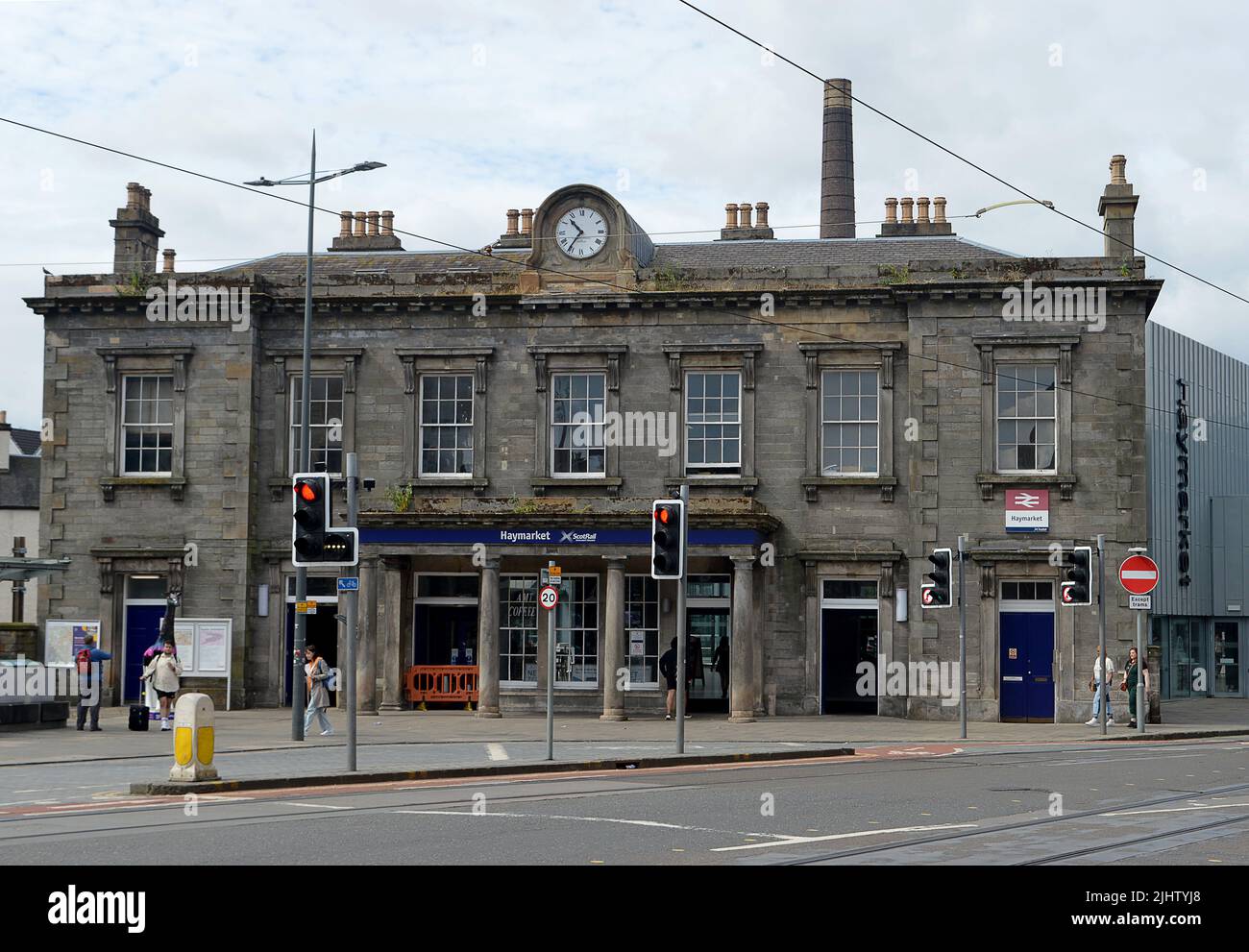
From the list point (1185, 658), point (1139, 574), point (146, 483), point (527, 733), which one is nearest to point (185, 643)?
point (146, 483)

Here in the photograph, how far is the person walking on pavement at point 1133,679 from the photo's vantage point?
2998cm

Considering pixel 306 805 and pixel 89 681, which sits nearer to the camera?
pixel 306 805

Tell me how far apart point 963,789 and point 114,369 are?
80.1ft

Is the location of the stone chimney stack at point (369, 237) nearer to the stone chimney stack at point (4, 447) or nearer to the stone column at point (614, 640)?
the stone column at point (614, 640)

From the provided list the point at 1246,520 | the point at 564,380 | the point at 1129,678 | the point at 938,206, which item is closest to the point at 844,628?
the point at 1129,678

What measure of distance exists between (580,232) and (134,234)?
11.8m

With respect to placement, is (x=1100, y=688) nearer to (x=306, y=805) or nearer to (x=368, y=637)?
(x=368, y=637)

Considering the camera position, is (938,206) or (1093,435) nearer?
(1093,435)

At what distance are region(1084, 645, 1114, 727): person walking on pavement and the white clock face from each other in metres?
13.8

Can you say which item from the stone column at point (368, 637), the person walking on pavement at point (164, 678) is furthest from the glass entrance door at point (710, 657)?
the person walking on pavement at point (164, 678)

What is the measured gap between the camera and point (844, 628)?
33.6 metres

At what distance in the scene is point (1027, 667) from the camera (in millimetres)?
32875
